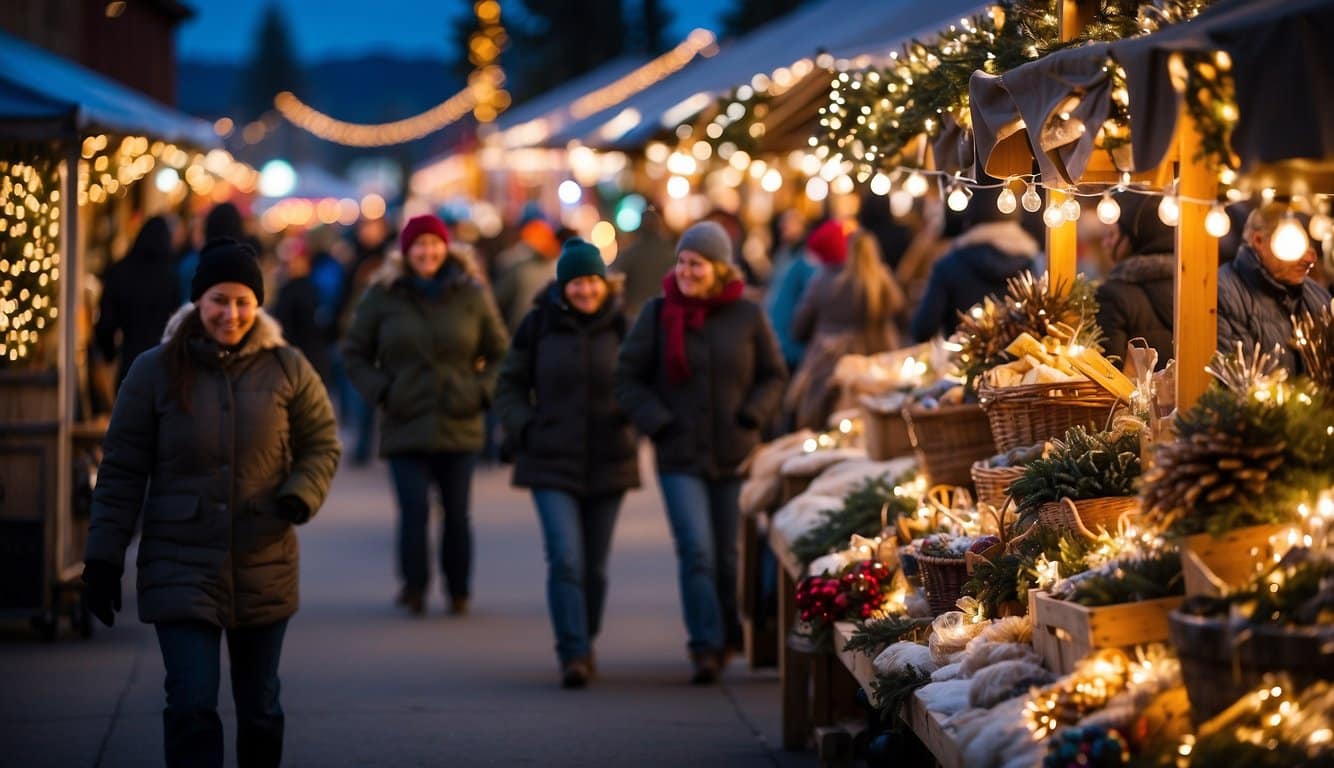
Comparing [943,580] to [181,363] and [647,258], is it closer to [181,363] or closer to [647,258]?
[181,363]

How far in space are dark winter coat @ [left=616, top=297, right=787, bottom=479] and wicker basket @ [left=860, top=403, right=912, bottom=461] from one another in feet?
3.01

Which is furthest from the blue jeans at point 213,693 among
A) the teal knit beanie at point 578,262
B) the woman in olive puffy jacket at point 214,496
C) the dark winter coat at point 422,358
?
the dark winter coat at point 422,358

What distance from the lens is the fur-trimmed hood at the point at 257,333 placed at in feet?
22.7

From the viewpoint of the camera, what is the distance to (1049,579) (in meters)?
5.54

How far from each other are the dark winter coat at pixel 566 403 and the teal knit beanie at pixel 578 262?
17 cm

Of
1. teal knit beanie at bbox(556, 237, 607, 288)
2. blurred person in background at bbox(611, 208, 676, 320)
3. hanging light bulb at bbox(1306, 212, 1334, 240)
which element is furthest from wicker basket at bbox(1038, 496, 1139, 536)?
blurred person in background at bbox(611, 208, 676, 320)

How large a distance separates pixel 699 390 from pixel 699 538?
0.69m

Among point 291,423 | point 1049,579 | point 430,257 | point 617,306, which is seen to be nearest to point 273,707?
point 291,423

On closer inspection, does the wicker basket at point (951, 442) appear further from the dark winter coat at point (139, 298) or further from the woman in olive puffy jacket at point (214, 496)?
the dark winter coat at point (139, 298)

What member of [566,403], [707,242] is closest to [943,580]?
[707,242]

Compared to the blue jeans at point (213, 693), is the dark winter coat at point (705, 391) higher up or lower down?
higher up

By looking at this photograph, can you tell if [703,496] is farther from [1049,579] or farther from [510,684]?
[1049,579]

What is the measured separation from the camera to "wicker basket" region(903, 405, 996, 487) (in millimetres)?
7727

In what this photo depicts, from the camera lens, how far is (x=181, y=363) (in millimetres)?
6785
